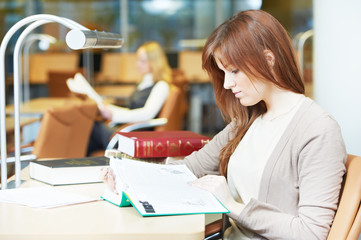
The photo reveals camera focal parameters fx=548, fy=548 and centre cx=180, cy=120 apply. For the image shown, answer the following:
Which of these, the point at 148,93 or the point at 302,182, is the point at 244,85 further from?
the point at 148,93

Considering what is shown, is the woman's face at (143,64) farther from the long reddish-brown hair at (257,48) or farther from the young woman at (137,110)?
the long reddish-brown hair at (257,48)

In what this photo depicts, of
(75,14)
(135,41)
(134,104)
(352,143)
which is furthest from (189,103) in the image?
(352,143)

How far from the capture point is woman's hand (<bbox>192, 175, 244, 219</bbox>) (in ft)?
4.89

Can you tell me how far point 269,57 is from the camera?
1579 mm

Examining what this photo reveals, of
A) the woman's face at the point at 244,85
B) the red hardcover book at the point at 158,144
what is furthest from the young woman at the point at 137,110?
the woman's face at the point at 244,85

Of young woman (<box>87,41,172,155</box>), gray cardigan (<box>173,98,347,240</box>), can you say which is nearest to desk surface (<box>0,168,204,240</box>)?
gray cardigan (<box>173,98,347,240</box>)

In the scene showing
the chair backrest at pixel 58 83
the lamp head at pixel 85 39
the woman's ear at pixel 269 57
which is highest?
the lamp head at pixel 85 39

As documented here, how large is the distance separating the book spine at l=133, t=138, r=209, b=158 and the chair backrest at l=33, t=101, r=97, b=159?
110 cm

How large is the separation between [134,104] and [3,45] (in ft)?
9.32

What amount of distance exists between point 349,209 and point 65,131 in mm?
2156

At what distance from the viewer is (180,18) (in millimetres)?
9945

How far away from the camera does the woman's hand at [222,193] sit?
1.49 meters

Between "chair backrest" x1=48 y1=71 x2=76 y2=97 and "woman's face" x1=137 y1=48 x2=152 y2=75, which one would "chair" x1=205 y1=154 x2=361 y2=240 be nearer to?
"woman's face" x1=137 y1=48 x2=152 y2=75

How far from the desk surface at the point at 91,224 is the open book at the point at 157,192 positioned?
24 mm
